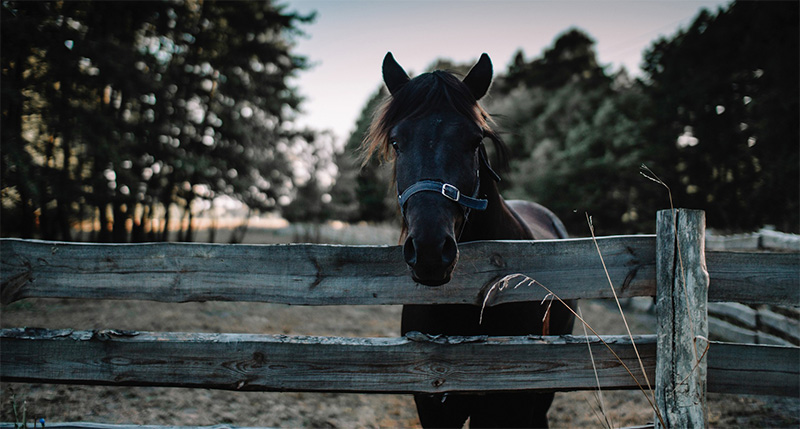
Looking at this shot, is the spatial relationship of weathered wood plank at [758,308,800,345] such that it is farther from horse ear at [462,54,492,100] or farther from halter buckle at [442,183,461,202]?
halter buckle at [442,183,461,202]

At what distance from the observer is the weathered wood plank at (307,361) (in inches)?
73.8

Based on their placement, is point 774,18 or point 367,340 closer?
point 367,340

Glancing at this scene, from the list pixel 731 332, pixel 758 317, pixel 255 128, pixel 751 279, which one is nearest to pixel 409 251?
pixel 751 279

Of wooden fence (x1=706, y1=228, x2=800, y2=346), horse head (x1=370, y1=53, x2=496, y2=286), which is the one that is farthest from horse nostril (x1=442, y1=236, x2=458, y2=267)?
wooden fence (x1=706, y1=228, x2=800, y2=346)

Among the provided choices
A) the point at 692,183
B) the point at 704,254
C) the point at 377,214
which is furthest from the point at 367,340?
the point at 377,214

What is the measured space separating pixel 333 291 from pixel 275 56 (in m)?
14.8

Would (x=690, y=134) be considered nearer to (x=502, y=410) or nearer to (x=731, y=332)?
(x=731, y=332)

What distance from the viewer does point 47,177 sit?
7.80m

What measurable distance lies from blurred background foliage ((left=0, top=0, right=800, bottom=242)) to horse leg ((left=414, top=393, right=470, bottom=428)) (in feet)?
12.8

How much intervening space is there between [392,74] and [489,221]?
1012mm

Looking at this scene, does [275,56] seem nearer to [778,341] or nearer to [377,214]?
[778,341]

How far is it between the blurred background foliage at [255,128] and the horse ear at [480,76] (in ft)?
11.4

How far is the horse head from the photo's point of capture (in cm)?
152

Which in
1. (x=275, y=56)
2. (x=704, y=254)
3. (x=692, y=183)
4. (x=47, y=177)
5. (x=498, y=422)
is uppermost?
(x=275, y=56)
